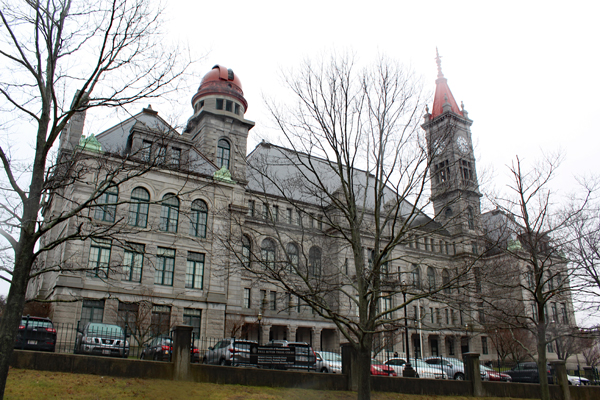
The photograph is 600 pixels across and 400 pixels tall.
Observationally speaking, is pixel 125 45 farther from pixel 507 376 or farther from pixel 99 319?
pixel 507 376

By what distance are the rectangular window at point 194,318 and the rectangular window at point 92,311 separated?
208 inches

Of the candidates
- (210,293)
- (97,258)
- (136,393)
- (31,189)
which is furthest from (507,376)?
(31,189)

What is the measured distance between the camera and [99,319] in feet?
91.4

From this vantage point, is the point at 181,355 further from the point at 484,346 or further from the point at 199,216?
the point at 484,346

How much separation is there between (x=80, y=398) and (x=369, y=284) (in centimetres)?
867

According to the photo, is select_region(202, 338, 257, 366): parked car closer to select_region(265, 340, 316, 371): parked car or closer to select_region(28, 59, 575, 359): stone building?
select_region(265, 340, 316, 371): parked car

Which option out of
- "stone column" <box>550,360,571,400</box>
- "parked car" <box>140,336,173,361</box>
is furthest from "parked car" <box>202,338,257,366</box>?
"stone column" <box>550,360,571,400</box>

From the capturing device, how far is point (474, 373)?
20.8 meters

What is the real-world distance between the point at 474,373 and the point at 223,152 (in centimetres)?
2809

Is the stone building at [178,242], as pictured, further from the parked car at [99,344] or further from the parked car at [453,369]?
the parked car at [99,344]

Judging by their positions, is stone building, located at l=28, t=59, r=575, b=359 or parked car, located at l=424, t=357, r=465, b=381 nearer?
stone building, located at l=28, t=59, r=575, b=359

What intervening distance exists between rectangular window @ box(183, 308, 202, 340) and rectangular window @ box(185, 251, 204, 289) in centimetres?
172

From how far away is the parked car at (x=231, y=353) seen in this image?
61.3 ft

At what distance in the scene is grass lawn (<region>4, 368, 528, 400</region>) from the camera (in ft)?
39.9
